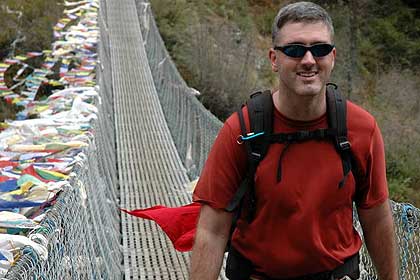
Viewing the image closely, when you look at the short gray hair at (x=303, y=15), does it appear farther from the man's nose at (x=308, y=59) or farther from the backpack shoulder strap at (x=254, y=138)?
the backpack shoulder strap at (x=254, y=138)

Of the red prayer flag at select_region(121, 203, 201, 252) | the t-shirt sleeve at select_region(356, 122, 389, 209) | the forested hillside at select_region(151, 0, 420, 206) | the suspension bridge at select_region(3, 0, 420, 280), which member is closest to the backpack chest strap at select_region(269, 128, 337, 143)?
the t-shirt sleeve at select_region(356, 122, 389, 209)

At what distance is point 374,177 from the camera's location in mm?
1791

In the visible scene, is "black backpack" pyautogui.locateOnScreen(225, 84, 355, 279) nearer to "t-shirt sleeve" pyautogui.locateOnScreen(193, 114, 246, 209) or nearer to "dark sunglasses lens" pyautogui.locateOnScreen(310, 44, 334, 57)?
"t-shirt sleeve" pyautogui.locateOnScreen(193, 114, 246, 209)

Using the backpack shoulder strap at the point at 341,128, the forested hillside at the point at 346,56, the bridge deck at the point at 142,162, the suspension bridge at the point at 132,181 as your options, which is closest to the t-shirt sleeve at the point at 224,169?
the backpack shoulder strap at the point at 341,128

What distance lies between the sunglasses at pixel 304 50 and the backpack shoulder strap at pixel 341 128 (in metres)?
0.13

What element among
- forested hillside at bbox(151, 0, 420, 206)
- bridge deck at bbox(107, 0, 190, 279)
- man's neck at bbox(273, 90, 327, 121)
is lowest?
forested hillside at bbox(151, 0, 420, 206)

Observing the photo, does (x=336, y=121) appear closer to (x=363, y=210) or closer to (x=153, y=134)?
(x=363, y=210)

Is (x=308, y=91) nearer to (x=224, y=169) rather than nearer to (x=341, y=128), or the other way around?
(x=341, y=128)

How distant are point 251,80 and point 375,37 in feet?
23.9

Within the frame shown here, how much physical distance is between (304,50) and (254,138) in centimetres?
23

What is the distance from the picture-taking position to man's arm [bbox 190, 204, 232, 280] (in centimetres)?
177

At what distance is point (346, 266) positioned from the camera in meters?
1.82

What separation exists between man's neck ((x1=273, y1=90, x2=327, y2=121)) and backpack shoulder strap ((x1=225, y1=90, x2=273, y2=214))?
0.10ft

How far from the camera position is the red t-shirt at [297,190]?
5.63 feet
